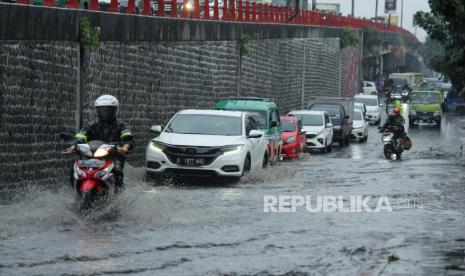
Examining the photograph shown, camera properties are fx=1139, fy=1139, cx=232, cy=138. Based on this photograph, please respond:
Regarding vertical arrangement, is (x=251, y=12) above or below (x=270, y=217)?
above

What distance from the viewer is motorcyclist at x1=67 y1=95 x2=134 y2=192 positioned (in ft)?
49.1

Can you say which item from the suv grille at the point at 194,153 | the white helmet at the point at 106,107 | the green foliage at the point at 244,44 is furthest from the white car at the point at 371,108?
the white helmet at the point at 106,107

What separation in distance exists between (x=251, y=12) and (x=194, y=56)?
11.2 m

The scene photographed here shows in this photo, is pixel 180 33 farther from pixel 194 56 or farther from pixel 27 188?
pixel 27 188

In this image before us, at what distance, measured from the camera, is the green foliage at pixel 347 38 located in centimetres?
7825

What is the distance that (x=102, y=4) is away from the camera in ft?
87.8

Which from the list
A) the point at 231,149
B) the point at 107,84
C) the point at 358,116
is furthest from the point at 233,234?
the point at 358,116

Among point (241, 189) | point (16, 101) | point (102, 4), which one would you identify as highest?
point (102, 4)

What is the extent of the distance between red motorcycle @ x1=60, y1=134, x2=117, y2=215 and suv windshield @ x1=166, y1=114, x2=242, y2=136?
25.9ft

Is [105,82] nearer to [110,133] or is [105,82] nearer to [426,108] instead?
[110,133]

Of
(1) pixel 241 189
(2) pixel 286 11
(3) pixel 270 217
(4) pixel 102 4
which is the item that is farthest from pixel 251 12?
(3) pixel 270 217

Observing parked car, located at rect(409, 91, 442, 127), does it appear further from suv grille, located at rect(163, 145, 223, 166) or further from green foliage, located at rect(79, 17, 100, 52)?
suv grille, located at rect(163, 145, 223, 166)

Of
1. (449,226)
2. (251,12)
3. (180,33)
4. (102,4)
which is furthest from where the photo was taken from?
(251,12)

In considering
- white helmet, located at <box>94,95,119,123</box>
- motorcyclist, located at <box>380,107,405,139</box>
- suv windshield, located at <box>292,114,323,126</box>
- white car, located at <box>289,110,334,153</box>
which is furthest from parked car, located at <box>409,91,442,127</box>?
white helmet, located at <box>94,95,119,123</box>
